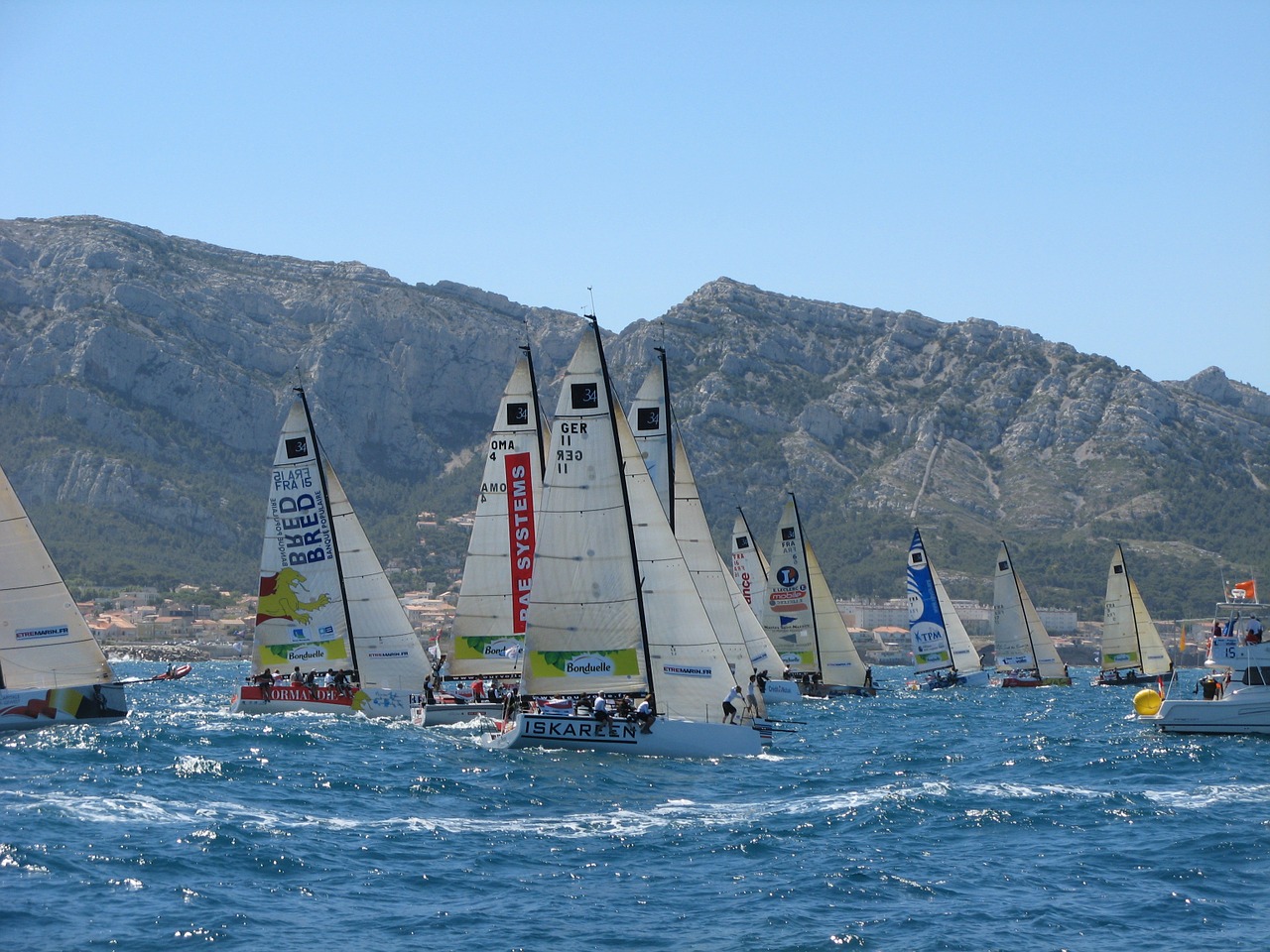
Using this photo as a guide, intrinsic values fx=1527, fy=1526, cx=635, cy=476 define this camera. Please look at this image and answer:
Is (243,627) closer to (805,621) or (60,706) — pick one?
(805,621)

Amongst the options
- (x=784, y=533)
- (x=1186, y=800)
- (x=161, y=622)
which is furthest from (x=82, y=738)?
(x=161, y=622)

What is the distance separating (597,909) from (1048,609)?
179m

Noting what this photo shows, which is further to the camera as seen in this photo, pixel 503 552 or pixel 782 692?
pixel 782 692

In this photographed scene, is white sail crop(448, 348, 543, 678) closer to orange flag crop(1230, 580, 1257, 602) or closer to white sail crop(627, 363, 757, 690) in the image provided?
white sail crop(627, 363, 757, 690)

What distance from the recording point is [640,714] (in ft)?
115

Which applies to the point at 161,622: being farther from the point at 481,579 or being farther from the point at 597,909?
the point at 597,909

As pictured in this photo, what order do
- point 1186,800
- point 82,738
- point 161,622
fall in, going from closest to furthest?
point 1186,800 < point 82,738 < point 161,622

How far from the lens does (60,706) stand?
3891 cm


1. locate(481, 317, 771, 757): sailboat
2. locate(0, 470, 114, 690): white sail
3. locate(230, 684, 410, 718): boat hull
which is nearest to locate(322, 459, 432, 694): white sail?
locate(230, 684, 410, 718): boat hull

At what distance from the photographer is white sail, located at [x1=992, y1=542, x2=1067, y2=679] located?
93.4 meters

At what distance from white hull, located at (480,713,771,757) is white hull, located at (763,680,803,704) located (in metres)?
30.2

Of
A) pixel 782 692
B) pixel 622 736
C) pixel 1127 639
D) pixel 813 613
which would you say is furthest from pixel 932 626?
pixel 622 736

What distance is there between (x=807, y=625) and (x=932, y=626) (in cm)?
1521

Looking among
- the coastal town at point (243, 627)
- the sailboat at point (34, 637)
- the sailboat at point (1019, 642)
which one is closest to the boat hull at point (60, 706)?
the sailboat at point (34, 637)
